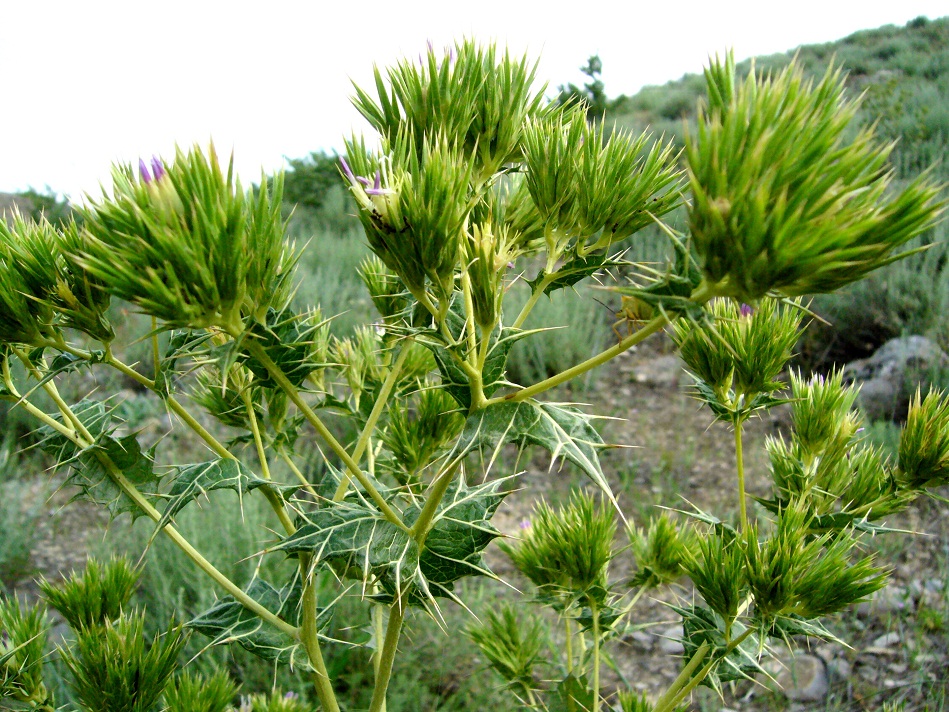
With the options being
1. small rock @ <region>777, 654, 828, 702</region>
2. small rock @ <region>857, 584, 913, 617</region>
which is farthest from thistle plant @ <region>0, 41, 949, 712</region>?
small rock @ <region>857, 584, 913, 617</region>

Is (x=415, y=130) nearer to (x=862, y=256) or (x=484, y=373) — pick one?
(x=484, y=373)

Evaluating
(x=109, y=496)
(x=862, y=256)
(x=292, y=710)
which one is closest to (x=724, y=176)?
(x=862, y=256)

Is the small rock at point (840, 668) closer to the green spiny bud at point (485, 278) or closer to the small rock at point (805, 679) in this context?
the small rock at point (805, 679)

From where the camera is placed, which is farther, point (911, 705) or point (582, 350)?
point (582, 350)

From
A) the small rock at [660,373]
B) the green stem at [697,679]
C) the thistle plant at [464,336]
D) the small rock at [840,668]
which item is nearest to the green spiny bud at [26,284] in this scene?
the thistle plant at [464,336]

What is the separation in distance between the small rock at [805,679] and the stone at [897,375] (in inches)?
72.0

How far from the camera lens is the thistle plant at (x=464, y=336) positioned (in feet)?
2.54

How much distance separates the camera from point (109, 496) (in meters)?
1.24

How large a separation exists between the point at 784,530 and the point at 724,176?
0.80 meters

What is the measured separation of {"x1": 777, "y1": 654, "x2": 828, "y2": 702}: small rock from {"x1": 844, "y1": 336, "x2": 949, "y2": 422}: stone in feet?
6.00

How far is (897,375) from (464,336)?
14.2 feet

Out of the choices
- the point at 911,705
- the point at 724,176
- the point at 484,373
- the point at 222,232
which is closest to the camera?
the point at 724,176

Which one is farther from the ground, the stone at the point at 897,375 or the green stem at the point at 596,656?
the green stem at the point at 596,656

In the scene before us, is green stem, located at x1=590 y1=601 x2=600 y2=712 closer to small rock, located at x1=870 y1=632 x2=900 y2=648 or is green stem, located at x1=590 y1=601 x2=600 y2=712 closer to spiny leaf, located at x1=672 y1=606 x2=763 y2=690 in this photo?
spiny leaf, located at x1=672 y1=606 x2=763 y2=690
